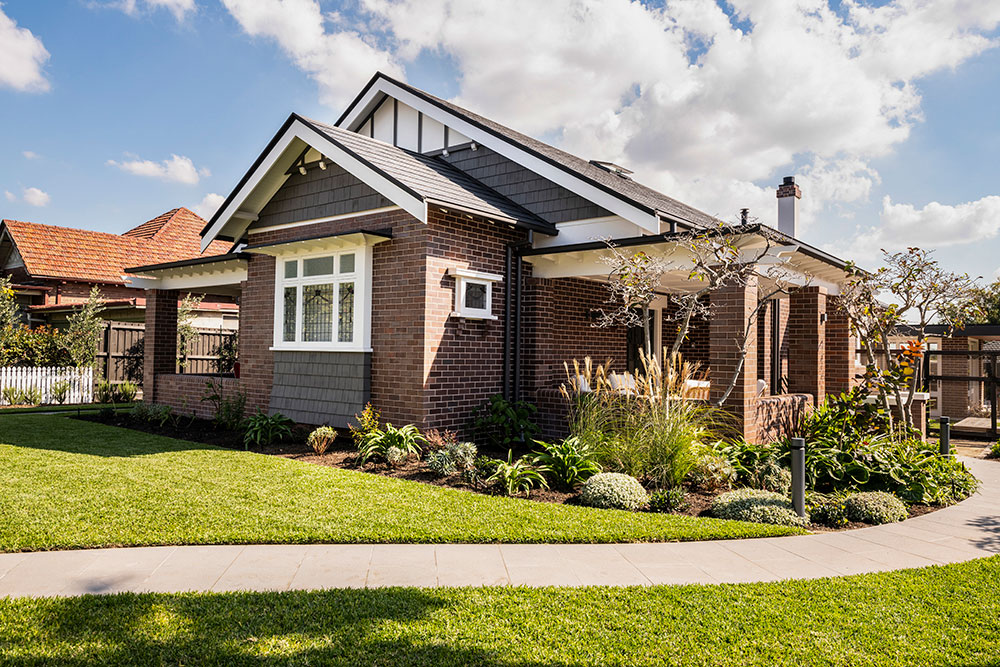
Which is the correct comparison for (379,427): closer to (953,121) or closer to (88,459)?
(88,459)

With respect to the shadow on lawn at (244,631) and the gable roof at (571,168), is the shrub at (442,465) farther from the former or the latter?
the gable roof at (571,168)

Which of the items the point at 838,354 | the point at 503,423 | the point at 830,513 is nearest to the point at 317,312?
the point at 503,423

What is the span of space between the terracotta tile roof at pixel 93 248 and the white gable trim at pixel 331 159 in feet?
46.7

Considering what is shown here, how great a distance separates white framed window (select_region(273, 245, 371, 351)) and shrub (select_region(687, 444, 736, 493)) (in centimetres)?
527

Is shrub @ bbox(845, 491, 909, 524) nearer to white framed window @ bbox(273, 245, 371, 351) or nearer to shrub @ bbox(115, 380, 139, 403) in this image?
white framed window @ bbox(273, 245, 371, 351)

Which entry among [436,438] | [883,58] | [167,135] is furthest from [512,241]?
[167,135]

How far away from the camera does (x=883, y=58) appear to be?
9.86 meters

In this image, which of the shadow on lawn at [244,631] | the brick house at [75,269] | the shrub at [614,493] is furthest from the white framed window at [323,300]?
the brick house at [75,269]

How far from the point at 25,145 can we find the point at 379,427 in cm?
1776

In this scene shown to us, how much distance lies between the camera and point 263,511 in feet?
19.8

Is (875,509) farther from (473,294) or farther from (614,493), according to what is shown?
(473,294)

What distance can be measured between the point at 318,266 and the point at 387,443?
148 inches

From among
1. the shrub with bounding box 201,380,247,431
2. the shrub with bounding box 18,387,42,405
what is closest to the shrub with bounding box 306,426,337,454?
the shrub with bounding box 201,380,247,431

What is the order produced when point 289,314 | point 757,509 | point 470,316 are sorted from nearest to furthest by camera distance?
point 757,509
point 470,316
point 289,314
